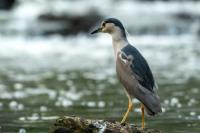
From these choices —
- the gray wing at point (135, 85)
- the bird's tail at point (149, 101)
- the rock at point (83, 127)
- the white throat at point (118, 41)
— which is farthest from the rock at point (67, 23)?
the rock at point (83, 127)

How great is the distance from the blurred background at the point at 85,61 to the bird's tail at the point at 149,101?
75.7 inches

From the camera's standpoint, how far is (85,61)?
2745 cm

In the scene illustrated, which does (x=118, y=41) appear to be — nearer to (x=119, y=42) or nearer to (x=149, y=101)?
(x=119, y=42)

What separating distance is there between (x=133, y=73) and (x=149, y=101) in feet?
1.94

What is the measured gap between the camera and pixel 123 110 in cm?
1490

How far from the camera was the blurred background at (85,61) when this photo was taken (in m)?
14.5

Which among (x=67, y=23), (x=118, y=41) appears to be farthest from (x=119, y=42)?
(x=67, y=23)

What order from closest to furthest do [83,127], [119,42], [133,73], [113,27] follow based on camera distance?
[83,127] < [133,73] < [119,42] < [113,27]

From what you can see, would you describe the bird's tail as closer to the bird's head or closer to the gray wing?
the gray wing

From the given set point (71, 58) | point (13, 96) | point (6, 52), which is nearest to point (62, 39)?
point (6, 52)

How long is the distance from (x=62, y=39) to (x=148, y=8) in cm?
1021

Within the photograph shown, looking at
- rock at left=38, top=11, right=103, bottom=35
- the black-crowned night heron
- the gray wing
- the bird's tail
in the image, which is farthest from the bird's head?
rock at left=38, top=11, right=103, bottom=35

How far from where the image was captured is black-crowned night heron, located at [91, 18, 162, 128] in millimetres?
9883

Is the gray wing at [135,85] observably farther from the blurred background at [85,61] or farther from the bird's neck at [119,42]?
the blurred background at [85,61]
